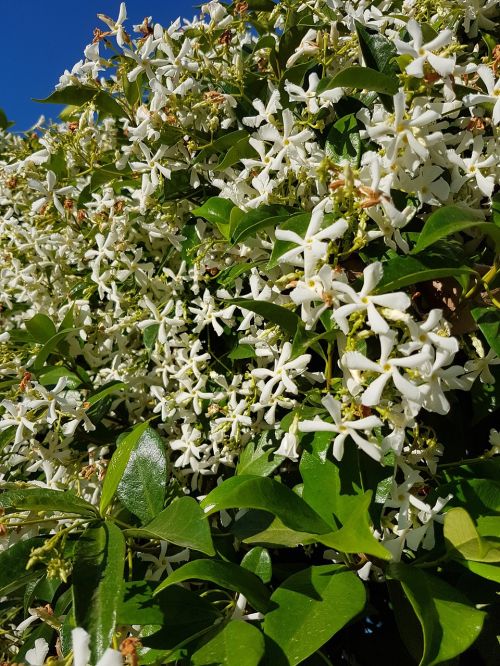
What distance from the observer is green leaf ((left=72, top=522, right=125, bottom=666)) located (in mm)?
784

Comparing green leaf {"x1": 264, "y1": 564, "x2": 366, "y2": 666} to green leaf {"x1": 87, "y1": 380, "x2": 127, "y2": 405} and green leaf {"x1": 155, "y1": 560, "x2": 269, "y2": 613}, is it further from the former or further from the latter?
green leaf {"x1": 87, "y1": 380, "x2": 127, "y2": 405}

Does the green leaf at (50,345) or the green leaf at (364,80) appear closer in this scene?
the green leaf at (364,80)

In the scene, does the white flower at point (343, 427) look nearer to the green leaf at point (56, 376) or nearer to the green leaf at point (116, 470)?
the green leaf at point (116, 470)

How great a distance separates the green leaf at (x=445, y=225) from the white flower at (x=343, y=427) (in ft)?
0.88

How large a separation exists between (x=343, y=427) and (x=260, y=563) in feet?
1.00

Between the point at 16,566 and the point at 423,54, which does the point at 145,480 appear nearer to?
the point at 16,566

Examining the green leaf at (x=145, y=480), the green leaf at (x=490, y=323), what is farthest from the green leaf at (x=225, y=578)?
the green leaf at (x=490, y=323)

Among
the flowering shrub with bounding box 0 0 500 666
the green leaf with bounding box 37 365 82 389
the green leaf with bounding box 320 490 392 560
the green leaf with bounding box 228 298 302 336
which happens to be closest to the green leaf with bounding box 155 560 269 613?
the flowering shrub with bounding box 0 0 500 666

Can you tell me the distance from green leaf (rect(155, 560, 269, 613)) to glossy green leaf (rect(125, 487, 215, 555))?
0.10 feet

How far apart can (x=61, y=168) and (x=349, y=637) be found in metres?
1.45

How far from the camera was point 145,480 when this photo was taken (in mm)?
1139

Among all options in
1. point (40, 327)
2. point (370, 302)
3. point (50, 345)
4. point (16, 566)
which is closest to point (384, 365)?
point (370, 302)

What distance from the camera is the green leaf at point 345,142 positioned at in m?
1.05

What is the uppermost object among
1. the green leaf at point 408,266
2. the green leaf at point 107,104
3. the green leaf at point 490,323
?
the green leaf at point 107,104
